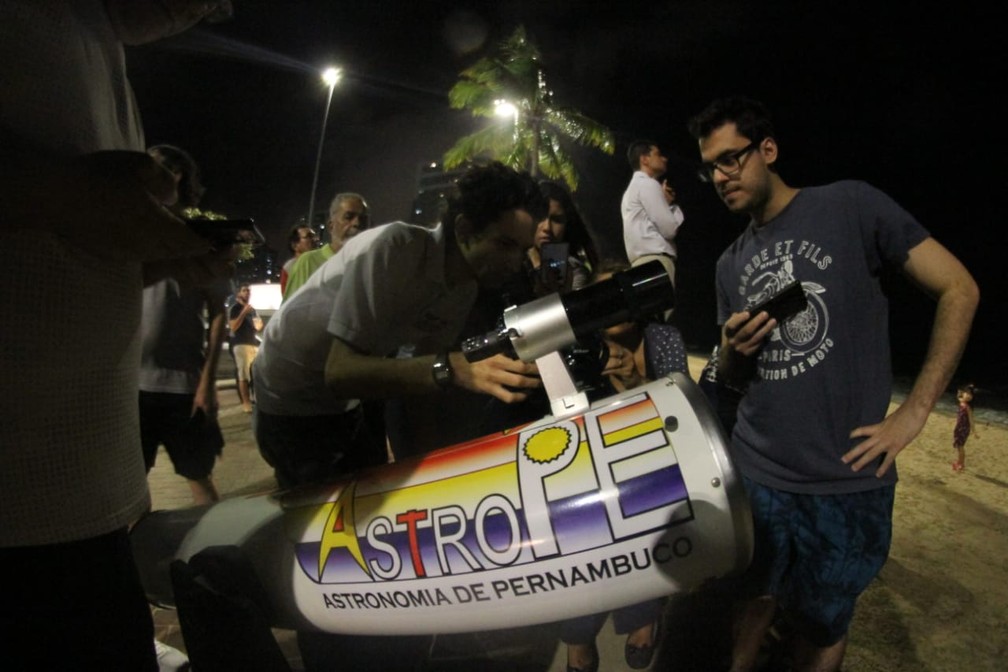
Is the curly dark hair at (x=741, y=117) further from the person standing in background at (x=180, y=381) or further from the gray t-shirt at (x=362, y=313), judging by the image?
the person standing in background at (x=180, y=381)

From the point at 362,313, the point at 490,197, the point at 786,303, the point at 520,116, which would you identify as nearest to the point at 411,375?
the point at 362,313

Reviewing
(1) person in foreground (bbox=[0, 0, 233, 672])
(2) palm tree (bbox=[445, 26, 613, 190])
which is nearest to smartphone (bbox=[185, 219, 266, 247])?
(1) person in foreground (bbox=[0, 0, 233, 672])

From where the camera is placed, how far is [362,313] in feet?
5.58

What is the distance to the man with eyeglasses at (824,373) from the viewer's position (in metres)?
1.78

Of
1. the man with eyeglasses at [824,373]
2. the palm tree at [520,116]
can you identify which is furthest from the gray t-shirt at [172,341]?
the palm tree at [520,116]

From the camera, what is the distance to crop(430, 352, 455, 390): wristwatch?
146cm

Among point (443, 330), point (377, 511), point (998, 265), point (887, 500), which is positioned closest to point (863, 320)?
point (887, 500)

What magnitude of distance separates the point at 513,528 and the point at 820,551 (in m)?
1.42

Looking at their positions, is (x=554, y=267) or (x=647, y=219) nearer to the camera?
(x=554, y=267)

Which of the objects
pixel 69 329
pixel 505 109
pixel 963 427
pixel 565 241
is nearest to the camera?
pixel 69 329

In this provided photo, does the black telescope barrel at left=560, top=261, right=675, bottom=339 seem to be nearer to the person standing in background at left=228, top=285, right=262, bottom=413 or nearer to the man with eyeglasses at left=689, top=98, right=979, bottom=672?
the man with eyeglasses at left=689, top=98, right=979, bottom=672

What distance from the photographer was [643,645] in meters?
2.33

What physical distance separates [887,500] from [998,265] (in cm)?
2598

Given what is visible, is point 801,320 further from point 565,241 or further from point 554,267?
point 565,241
